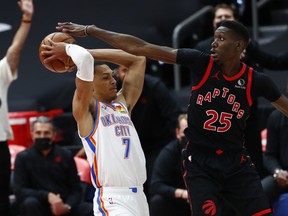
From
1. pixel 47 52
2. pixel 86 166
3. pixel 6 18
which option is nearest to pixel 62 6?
pixel 6 18

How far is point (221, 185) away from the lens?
645cm

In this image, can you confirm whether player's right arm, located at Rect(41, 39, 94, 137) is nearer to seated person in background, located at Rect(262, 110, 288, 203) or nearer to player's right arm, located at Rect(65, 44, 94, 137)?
player's right arm, located at Rect(65, 44, 94, 137)

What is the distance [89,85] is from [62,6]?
540 centimetres

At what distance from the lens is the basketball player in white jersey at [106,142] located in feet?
19.9

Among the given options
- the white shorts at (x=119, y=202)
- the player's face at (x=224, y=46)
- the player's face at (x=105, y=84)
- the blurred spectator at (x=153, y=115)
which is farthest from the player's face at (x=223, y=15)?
the white shorts at (x=119, y=202)

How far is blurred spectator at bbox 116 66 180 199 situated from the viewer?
8836mm

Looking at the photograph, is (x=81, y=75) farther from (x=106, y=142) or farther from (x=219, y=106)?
(x=219, y=106)

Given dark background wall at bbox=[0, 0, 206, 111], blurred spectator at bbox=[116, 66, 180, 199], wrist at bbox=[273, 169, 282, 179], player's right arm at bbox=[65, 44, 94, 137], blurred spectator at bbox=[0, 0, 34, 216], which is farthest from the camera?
dark background wall at bbox=[0, 0, 206, 111]

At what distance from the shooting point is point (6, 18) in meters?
11.1

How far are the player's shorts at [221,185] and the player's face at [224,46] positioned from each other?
2.25ft

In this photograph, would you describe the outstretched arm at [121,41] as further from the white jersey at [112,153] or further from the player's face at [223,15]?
the player's face at [223,15]

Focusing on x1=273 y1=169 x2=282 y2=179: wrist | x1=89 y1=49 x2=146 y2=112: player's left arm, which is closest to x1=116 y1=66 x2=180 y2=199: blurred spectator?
x1=273 y1=169 x2=282 y2=179: wrist

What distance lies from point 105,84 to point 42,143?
9.41ft

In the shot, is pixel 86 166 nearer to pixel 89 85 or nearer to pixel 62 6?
pixel 62 6
